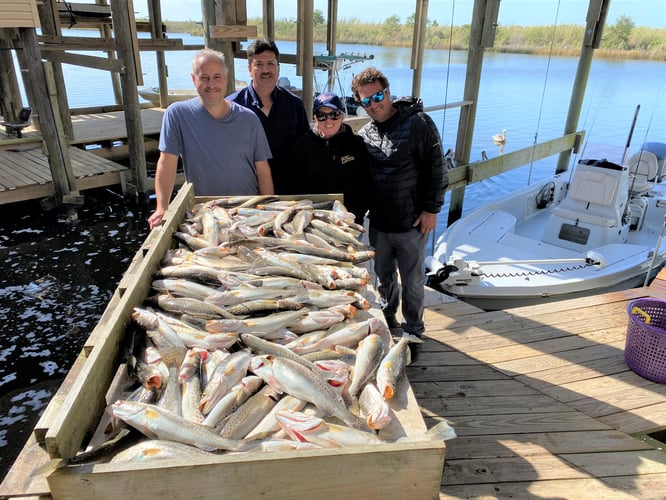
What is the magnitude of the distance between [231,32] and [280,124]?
145 inches

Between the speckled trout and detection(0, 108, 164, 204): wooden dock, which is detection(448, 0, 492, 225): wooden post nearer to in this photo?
detection(0, 108, 164, 204): wooden dock

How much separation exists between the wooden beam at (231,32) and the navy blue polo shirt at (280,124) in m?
3.29

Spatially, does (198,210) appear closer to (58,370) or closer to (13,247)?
(58,370)

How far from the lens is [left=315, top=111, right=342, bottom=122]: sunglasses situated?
3443mm

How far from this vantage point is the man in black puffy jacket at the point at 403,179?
351cm

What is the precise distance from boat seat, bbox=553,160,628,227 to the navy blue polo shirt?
5.92 m

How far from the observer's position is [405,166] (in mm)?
3598

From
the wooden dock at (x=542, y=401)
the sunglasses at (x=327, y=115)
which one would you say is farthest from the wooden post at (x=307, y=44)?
the wooden dock at (x=542, y=401)

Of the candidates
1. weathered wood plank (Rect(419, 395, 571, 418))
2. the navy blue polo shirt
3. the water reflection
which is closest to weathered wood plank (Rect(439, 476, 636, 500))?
weathered wood plank (Rect(419, 395, 571, 418))

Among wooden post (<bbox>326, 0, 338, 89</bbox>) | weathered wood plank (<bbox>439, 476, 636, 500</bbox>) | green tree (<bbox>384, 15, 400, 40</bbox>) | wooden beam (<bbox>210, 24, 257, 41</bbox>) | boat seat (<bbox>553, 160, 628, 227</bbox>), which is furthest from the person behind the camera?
green tree (<bbox>384, 15, 400, 40</bbox>)

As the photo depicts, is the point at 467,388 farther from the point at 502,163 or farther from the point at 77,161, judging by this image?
the point at 77,161

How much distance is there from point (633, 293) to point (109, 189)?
10803 millimetres

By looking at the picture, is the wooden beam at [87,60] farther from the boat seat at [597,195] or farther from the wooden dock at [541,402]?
the boat seat at [597,195]

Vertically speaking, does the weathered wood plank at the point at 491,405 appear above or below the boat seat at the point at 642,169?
below
